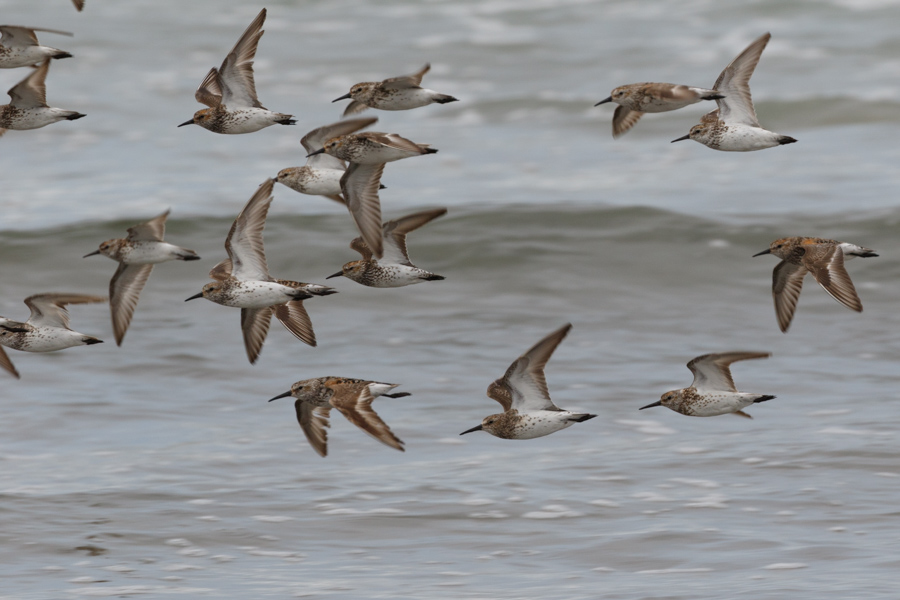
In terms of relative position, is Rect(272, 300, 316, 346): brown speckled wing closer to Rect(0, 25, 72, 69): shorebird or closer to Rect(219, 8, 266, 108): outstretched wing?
Rect(219, 8, 266, 108): outstretched wing

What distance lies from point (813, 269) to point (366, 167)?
93.4 inches

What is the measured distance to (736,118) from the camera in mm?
7406

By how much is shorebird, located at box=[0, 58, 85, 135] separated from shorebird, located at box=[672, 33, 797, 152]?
3592 mm

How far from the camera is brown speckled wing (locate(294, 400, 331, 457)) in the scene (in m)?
7.61

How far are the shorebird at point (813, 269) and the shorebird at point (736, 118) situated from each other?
0.56 m

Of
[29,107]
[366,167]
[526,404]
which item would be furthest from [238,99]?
Result: [526,404]

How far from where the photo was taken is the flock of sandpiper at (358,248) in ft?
22.9

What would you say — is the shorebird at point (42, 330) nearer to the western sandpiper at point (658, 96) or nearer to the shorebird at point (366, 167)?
the shorebird at point (366, 167)

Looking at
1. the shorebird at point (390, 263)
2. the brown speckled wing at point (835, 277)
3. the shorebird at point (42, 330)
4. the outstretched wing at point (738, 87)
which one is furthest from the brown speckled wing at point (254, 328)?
the brown speckled wing at point (835, 277)

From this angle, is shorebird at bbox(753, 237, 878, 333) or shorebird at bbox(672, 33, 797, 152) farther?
shorebird at bbox(672, 33, 797, 152)

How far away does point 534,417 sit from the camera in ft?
23.5

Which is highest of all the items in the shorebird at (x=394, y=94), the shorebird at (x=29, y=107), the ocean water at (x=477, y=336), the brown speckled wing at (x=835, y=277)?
the shorebird at (x=394, y=94)

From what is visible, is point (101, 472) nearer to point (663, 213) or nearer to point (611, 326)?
point (611, 326)

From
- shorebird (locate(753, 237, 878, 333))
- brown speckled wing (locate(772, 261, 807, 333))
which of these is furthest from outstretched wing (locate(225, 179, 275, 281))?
brown speckled wing (locate(772, 261, 807, 333))
